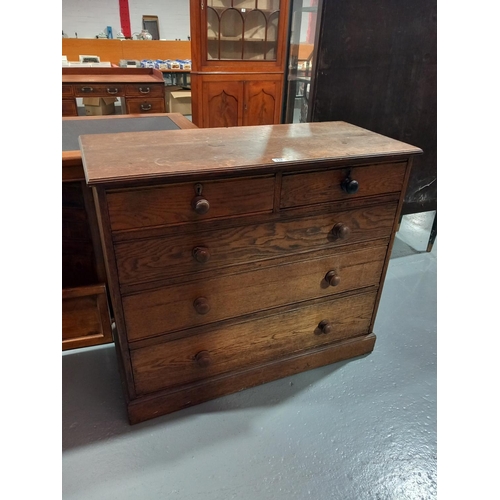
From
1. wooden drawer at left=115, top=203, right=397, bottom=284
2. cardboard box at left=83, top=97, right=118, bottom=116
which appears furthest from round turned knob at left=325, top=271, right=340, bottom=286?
cardboard box at left=83, top=97, right=118, bottom=116

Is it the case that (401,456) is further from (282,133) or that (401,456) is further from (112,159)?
(112,159)

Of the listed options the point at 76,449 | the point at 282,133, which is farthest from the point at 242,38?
the point at 76,449

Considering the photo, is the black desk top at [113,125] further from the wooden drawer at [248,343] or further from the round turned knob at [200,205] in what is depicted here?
the wooden drawer at [248,343]

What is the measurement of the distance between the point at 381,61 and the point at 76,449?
2114mm

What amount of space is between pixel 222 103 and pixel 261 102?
1.32 ft

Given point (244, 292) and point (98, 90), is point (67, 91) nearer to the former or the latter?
point (98, 90)

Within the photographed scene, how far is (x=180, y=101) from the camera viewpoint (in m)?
5.53

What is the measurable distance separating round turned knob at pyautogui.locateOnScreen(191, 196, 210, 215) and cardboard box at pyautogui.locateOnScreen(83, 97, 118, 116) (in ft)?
11.0

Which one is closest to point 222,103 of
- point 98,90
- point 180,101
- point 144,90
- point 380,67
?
point 144,90

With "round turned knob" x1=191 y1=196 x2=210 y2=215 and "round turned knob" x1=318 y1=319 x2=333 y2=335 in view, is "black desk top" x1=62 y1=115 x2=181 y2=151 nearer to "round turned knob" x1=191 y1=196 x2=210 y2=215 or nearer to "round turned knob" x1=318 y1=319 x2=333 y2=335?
"round turned knob" x1=191 y1=196 x2=210 y2=215

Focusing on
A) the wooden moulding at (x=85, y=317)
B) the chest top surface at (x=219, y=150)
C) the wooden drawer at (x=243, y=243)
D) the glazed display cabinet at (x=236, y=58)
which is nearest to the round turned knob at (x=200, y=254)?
the wooden drawer at (x=243, y=243)

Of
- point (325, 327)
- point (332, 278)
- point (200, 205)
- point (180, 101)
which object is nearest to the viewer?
point (200, 205)

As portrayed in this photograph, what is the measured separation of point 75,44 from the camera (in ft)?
18.2

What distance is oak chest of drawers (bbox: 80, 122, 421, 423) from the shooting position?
1076 millimetres
